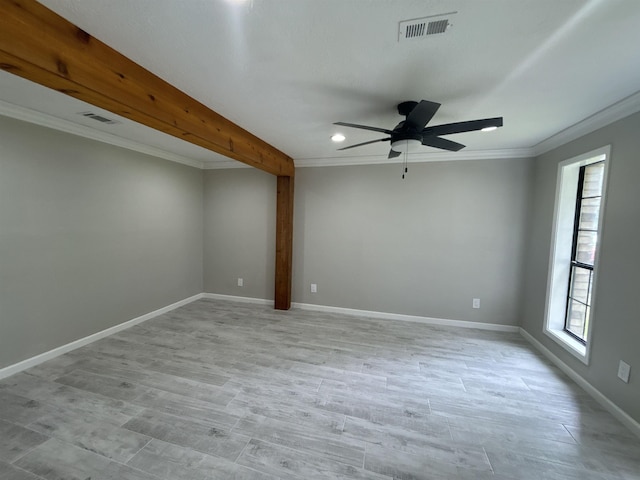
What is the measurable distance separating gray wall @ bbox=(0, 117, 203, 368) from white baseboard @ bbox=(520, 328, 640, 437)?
512cm

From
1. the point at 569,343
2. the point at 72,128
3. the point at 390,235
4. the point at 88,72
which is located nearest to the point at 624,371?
the point at 569,343

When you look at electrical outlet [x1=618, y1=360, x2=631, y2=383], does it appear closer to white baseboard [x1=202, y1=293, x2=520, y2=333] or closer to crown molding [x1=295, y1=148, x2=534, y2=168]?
white baseboard [x1=202, y1=293, x2=520, y2=333]

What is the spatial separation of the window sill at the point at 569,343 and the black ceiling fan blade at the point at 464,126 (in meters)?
2.32

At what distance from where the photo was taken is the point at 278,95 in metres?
2.07

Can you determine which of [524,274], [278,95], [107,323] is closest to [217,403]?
[107,323]

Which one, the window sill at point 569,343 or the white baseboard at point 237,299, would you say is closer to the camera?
the window sill at point 569,343

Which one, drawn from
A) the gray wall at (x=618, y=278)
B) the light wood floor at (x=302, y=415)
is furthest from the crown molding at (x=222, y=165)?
the gray wall at (x=618, y=278)

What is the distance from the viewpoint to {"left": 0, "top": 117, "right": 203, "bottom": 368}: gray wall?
246 cm

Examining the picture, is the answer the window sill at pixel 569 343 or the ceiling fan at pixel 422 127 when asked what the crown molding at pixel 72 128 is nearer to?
the ceiling fan at pixel 422 127

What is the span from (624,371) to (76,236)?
17.2 ft

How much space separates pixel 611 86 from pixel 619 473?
250 centimetres

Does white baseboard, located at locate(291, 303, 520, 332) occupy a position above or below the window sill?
below

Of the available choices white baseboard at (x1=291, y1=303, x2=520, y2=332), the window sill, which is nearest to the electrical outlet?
the window sill

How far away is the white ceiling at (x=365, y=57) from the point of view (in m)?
1.22
